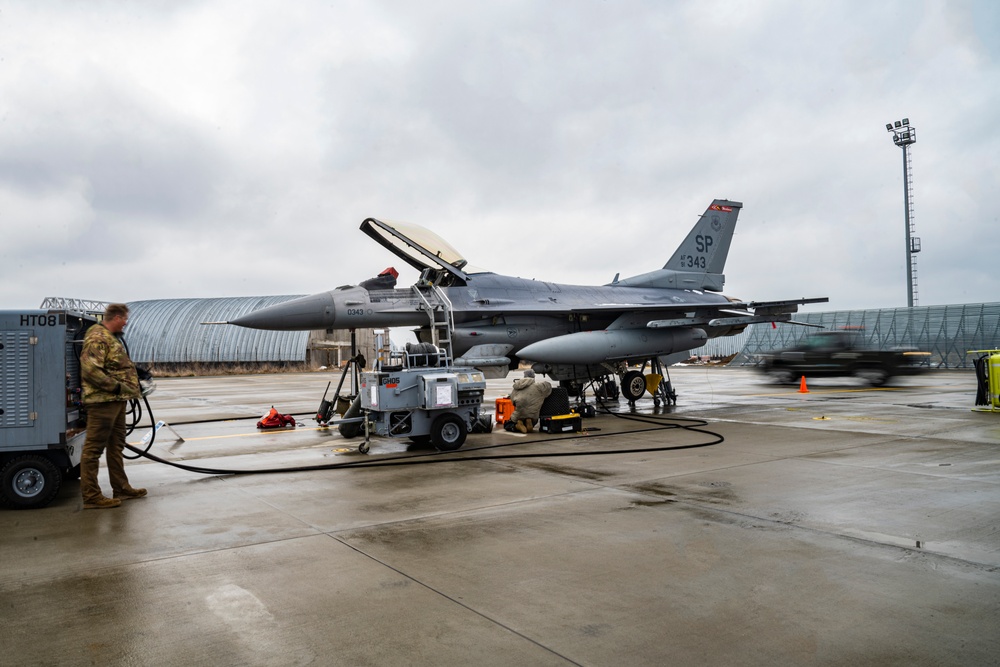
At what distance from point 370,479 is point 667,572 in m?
3.94

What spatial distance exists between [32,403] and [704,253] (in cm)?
1640

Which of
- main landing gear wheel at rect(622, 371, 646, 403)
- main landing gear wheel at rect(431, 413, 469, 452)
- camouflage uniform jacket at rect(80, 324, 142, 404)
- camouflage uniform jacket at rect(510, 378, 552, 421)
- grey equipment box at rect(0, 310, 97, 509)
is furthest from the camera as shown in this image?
main landing gear wheel at rect(622, 371, 646, 403)

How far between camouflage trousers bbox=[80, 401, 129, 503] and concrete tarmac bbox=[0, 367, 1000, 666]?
10.2 inches

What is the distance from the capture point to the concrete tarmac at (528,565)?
2.95 metres

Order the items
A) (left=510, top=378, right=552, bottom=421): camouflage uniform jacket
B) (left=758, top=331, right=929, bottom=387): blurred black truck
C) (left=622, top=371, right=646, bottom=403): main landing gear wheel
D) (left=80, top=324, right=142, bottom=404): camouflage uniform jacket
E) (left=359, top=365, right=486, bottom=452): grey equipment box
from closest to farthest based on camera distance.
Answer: (left=80, top=324, right=142, bottom=404): camouflage uniform jacket, (left=359, top=365, right=486, bottom=452): grey equipment box, (left=510, top=378, right=552, bottom=421): camouflage uniform jacket, (left=622, top=371, right=646, bottom=403): main landing gear wheel, (left=758, top=331, right=929, bottom=387): blurred black truck

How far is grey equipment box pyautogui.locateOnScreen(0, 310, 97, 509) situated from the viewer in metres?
5.67

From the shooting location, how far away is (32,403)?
18.8 feet

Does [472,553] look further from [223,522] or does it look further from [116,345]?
[116,345]

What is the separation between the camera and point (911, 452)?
7.97 m

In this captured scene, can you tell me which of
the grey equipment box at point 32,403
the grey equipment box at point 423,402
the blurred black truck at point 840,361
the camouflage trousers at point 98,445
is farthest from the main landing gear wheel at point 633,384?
the grey equipment box at point 32,403

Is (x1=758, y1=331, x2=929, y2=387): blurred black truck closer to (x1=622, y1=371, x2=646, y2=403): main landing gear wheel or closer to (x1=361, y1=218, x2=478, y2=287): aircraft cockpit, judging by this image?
(x1=622, y1=371, x2=646, y2=403): main landing gear wheel

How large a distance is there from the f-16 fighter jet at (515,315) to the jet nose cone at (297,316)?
0.06 ft

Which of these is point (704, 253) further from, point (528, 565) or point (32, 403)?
point (32, 403)

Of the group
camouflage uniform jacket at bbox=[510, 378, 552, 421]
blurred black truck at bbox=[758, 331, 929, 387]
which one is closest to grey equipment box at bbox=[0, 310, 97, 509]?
camouflage uniform jacket at bbox=[510, 378, 552, 421]
